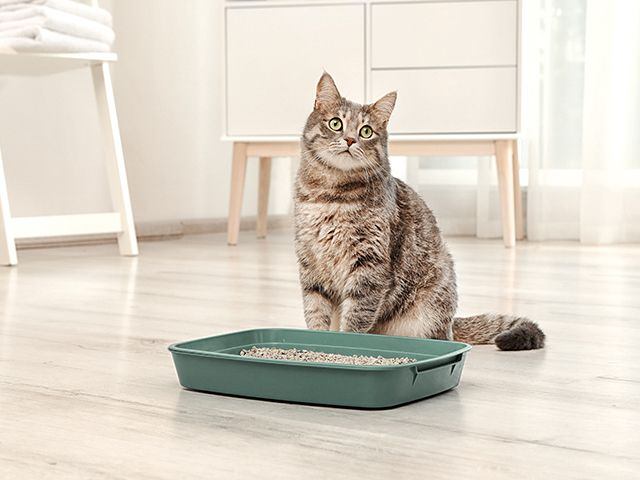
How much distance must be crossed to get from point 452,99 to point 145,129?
1140 millimetres

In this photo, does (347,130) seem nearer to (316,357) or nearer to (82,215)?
(316,357)

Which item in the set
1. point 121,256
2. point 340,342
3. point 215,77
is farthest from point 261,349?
point 215,77

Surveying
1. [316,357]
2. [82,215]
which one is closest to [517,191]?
[82,215]

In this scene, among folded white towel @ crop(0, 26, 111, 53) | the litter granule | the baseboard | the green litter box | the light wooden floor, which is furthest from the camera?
the baseboard

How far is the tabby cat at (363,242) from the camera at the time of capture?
142 centimetres

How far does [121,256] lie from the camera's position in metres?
2.99

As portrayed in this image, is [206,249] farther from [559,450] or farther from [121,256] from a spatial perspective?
[559,450]

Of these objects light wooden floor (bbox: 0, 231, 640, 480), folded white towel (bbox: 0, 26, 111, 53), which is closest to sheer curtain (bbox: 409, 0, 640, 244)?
light wooden floor (bbox: 0, 231, 640, 480)

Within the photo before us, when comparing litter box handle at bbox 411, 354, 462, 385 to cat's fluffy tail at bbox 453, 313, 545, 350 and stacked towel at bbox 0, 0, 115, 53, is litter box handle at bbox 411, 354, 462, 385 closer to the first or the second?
cat's fluffy tail at bbox 453, 313, 545, 350

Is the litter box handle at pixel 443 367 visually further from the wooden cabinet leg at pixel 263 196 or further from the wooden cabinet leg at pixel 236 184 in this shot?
the wooden cabinet leg at pixel 263 196

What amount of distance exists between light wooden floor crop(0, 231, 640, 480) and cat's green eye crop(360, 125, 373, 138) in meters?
0.34

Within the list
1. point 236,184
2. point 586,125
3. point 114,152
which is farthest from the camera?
point 236,184

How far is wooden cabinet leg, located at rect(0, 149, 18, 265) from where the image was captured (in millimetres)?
2662

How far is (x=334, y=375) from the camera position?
1.11 m
